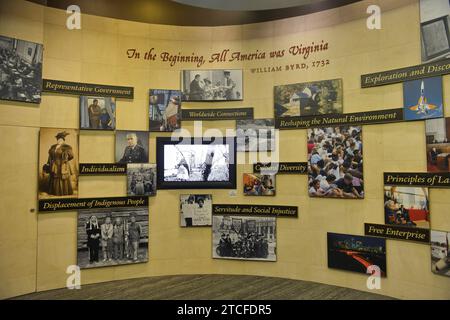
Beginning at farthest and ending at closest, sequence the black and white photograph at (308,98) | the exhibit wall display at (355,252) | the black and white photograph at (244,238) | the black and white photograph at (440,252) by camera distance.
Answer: the black and white photograph at (244,238), the black and white photograph at (308,98), the exhibit wall display at (355,252), the black and white photograph at (440,252)

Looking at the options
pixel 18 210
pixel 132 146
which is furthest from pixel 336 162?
pixel 18 210

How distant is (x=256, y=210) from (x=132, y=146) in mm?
2368

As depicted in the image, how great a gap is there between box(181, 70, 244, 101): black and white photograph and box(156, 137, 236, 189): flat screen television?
744mm

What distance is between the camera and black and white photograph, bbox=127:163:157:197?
5371mm

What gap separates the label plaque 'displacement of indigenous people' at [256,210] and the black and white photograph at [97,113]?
2.28m

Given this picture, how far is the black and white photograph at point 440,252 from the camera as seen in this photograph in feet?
13.4

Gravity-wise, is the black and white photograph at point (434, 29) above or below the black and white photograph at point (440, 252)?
above

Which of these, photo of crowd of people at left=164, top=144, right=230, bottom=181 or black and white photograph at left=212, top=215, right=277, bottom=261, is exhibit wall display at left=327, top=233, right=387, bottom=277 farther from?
photo of crowd of people at left=164, top=144, right=230, bottom=181

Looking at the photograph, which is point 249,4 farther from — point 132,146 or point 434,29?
point 132,146

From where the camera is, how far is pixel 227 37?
5.73 m

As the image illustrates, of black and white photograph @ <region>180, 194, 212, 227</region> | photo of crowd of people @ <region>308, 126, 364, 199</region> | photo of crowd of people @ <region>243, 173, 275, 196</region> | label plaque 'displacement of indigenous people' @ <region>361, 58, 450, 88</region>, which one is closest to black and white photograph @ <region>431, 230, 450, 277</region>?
photo of crowd of people @ <region>308, 126, 364, 199</region>

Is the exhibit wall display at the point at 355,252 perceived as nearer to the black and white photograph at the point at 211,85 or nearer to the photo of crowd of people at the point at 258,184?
the photo of crowd of people at the point at 258,184

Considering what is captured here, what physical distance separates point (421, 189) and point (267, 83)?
286 cm

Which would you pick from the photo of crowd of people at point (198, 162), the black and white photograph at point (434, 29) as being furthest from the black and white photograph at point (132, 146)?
the black and white photograph at point (434, 29)
